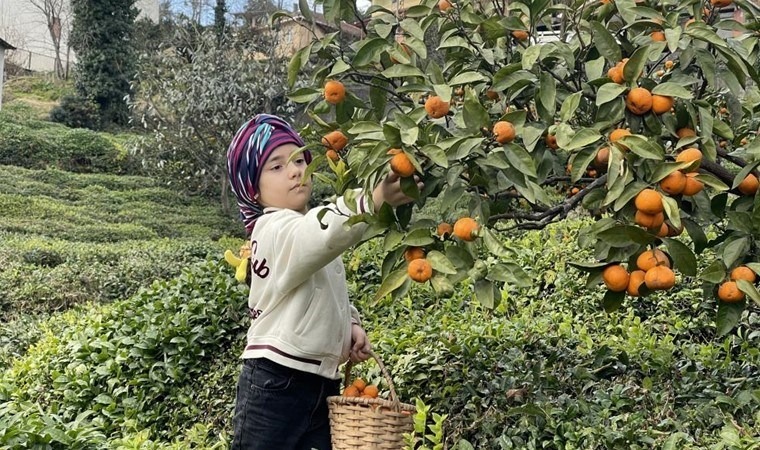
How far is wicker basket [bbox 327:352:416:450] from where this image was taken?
2090 millimetres

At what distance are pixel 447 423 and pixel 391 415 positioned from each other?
0.74m

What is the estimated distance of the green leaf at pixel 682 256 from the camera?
1.53 m

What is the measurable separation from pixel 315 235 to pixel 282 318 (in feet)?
1.24

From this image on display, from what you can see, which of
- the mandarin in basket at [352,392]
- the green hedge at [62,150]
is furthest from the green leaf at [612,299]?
the green hedge at [62,150]

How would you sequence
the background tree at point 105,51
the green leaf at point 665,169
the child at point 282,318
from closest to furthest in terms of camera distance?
1. the green leaf at point 665,169
2. the child at point 282,318
3. the background tree at point 105,51

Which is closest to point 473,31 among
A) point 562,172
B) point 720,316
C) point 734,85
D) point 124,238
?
point 562,172

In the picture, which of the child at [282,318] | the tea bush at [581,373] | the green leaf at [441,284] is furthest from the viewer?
the tea bush at [581,373]

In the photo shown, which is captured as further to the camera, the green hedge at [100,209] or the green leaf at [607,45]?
the green hedge at [100,209]

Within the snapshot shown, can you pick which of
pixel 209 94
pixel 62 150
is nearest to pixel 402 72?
pixel 209 94

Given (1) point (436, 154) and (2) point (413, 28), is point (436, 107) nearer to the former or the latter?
(1) point (436, 154)

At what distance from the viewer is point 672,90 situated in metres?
1.56

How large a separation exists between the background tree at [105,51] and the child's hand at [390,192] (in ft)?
59.7

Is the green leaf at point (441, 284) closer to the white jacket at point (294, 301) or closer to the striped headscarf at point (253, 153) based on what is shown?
the white jacket at point (294, 301)

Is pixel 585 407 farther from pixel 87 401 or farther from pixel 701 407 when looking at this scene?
pixel 87 401
